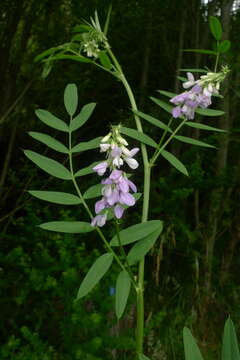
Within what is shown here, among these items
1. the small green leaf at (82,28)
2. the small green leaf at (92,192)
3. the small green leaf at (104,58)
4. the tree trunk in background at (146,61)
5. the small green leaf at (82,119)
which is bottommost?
the small green leaf at (92,192)

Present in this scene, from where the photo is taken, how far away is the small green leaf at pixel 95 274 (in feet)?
2.39

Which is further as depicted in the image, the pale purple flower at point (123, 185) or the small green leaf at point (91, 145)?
the small green leaf at point (91, 145)

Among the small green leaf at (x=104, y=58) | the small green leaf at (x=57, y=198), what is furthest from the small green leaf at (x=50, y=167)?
the small green leaf at (x=104, y=58)

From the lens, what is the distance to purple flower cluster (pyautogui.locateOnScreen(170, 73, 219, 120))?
35.8 inches

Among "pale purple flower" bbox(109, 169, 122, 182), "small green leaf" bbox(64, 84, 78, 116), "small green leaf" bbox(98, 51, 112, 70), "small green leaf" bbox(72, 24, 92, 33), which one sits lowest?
"pale purple flower" bbox(109, 169, 122, 182)

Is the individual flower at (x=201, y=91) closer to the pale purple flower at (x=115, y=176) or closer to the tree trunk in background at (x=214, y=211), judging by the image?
the pale purple flower at (x=115, y=176)

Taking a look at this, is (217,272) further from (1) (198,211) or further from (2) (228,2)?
(2) (228,2)

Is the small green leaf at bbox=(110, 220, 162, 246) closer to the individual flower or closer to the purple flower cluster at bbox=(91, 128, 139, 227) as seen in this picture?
the purple flower cluster at bbox=(91, 128, 139, 227)

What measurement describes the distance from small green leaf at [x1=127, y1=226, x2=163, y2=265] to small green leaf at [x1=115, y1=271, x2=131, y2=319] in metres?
0.03

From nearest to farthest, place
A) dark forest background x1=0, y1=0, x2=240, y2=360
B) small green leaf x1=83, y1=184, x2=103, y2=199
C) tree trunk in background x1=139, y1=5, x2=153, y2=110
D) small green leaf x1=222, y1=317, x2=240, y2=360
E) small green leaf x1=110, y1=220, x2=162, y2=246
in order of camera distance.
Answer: small green leaf x1=222, y1=317, x2=240, y2=360
small green leaf x1=110, y1=220, x2=162, y2=246
small green leaf x1=83, y1=184, x2=103, y2=199
dark forest background x1=0, y1=0, x2=240, y2=360
tree trunk in background x1=139, y1=5, x2=153, y2=110

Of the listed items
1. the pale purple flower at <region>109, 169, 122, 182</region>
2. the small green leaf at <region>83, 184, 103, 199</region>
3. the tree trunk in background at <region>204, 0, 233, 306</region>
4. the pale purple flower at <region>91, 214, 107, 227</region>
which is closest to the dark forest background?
the tree trunk in background at <region>204, 0, 233, 306</region>

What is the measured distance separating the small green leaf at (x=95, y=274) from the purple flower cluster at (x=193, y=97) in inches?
13.8

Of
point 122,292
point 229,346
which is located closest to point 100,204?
point 122,292

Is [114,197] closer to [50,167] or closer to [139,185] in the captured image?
[50,167]
